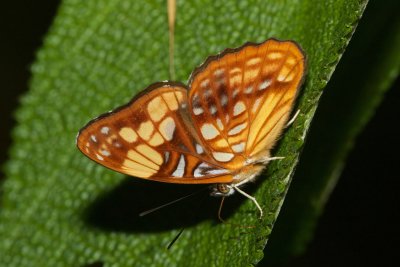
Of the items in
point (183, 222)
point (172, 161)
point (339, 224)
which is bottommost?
point (339, 224)

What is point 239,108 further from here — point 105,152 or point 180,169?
point 105,152

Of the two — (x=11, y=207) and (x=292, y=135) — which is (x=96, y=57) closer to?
(x=11, y=207)

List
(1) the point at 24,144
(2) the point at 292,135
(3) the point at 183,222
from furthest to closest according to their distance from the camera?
(1) the point at 24,144 < (3) the point at 183,222 < (2) the point at 292,135

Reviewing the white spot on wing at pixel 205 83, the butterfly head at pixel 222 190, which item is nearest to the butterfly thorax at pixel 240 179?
the butterfly head at pixel 222 190

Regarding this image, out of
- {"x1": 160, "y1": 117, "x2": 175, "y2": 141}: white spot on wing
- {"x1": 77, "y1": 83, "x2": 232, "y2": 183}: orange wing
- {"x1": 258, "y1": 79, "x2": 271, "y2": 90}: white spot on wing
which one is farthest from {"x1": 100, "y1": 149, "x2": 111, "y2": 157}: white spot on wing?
{"x1": 258, "y1": 79, "x2": 271, "y2": 90}: white spot on wing

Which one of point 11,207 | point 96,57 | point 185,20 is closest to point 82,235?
point 11,207

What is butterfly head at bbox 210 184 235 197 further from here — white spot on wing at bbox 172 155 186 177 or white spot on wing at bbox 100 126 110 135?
white spot on wing at bbox 100 126 110 135

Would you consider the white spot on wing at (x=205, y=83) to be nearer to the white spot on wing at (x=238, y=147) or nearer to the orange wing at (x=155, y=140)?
the orange wing at (x=155, y=140)
